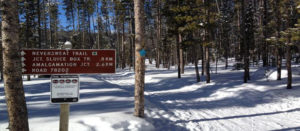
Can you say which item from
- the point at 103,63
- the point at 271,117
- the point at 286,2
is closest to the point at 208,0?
the point at 286,2

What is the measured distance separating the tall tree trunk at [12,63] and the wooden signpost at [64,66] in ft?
0.44

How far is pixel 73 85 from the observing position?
3.63m

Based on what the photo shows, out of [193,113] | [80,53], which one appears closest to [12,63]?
[80,53]

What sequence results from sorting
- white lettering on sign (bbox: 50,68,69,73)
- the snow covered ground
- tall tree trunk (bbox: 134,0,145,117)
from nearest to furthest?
1. white lettering on sign (bbox: 50,68,69,73)
2. the snow covered ground
3. tall tree trunk (bbox: 134,0,145,117)

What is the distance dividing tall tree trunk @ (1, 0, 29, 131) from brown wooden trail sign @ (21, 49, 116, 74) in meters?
0.14

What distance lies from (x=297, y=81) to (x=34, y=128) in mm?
16221

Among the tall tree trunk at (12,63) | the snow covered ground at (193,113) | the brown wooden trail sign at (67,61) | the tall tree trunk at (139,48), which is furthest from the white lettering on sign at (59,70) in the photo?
the tall tree trunk at (139,48)

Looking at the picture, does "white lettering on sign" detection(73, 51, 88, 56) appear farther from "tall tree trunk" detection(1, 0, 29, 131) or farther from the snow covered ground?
the snow covered ground

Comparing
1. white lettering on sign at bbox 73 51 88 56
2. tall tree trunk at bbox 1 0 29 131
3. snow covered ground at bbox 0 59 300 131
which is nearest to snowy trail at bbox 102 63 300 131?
snow covered ground at bbox 0 59 300 131

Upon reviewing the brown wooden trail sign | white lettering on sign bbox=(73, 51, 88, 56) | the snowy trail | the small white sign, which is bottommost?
the snowy trail

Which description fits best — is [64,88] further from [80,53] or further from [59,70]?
[80,53]

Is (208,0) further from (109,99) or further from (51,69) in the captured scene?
(51,69)

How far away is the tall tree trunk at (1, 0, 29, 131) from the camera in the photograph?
345 centimetres

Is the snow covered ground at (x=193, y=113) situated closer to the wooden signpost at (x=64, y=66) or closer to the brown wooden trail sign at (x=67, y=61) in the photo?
the wooden signpost at (x=64, y=66)
